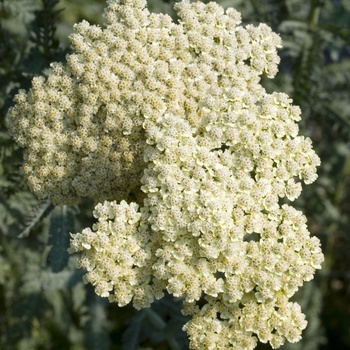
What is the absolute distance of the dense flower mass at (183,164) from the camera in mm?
3100

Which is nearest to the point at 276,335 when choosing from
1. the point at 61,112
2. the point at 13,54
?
the point at 61,112

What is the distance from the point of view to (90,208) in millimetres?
4457

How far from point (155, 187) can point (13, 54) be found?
Answer: 1.91m

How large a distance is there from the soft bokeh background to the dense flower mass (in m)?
0.58

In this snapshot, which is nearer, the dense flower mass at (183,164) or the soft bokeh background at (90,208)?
the dense flower mass at (183,164)

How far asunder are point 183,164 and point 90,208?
56.8 inches

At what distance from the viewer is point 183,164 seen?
3168mm

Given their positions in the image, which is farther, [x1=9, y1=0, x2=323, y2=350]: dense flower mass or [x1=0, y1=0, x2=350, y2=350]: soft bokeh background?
[x1=0, y1=0, x2=350, y2=350]: soft bokeh background

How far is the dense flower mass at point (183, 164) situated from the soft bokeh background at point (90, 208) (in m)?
0.58

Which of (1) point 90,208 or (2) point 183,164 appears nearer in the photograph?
(2) point 183,164

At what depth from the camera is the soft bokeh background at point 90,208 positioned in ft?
13.4

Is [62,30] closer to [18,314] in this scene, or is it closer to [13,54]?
[13,54]

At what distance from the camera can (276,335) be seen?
3.19m

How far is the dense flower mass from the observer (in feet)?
10.2
